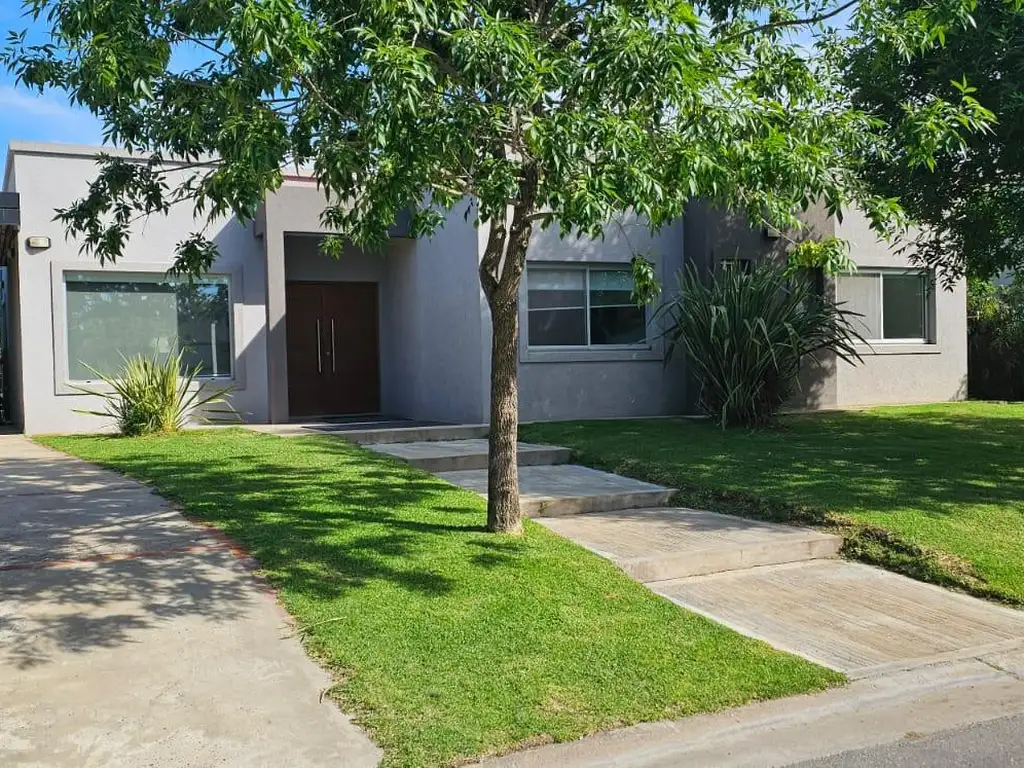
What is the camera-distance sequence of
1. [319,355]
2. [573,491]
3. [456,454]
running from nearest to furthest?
[573,491], [456,454], [319,355]

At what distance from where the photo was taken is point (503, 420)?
6.97m

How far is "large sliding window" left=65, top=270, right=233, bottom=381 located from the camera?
1405 cm

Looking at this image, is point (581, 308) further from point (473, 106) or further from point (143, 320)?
point (473, 106)

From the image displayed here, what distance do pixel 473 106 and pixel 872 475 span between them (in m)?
6.00

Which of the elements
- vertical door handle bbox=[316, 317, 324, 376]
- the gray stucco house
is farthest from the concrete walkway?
vertical door handle bbox=[316, 317, 324, 376]

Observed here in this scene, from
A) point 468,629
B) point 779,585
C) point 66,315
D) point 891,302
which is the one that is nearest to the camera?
point 468,629

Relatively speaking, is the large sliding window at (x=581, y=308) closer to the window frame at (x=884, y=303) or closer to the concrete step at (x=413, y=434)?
the concrete step at (x=413, y=434)

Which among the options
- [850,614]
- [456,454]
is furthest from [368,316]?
[850,614]

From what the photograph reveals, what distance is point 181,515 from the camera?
7.54m

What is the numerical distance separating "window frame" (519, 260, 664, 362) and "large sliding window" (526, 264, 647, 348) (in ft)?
0.06

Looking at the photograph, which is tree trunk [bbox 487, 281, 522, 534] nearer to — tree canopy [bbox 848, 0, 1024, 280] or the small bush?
tree canopy [bbox 848, 0, 1024, 280]

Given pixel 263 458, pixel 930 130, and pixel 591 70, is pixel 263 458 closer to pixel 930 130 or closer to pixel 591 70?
pixel 591 70

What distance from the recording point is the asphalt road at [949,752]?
3977mm

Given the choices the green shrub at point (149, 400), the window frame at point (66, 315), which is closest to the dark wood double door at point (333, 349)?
the window frame at point (66, 315)
